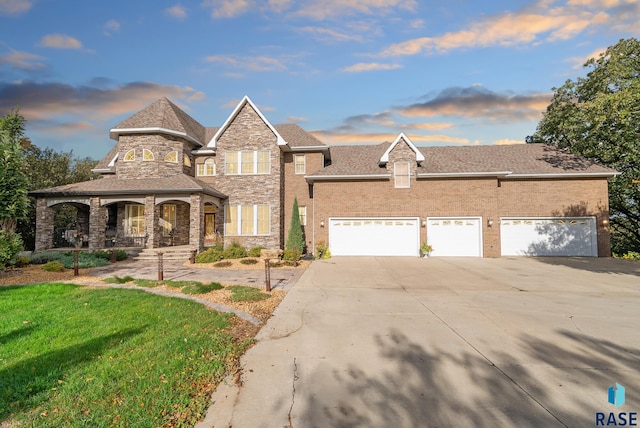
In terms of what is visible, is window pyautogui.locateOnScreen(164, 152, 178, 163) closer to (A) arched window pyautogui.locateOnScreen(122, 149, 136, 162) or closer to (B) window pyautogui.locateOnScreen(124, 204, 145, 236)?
(A) arched window pyautogui.locateOnScreen(122, 149, 136, 162)

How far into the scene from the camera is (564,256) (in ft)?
59.7

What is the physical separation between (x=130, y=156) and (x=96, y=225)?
486 centimetres

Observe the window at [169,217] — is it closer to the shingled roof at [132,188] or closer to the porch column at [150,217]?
the shingled roof at [132,188]

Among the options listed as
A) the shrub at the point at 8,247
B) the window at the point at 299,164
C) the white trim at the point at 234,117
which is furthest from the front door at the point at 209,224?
the shrub at the point at 8,247

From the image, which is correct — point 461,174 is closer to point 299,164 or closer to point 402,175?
point 402,175

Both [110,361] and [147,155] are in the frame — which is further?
[147,155]

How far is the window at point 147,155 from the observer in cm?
1948

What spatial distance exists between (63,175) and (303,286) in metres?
29.4

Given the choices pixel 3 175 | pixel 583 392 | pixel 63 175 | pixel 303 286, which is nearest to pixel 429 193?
pixel 303 286

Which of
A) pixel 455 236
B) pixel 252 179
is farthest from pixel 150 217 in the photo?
pixel 455 236

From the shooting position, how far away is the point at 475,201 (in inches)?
723

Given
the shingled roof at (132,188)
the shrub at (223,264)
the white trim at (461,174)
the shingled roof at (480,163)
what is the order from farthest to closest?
1. the shingled roof at (480,163)
2. the white trim at (461,174)
3. the shingled roof at (132,188)
4. the shrub at (223,264)

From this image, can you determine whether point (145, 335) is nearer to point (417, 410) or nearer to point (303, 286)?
point (417, 410)

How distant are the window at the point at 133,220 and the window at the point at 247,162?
21.2 ft
